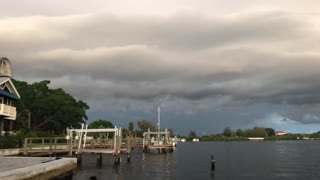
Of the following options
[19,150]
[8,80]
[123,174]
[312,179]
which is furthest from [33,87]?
[312,179]

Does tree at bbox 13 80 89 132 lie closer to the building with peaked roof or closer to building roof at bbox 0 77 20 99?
the building with peaked roof

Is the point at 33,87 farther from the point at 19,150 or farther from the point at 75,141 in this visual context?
the point at 19,150

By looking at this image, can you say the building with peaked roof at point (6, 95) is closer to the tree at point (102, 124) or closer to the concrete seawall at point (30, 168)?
the concrete seawall at point (30, 168)

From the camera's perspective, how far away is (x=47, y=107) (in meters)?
93.2

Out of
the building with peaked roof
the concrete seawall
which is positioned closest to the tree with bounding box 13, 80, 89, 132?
the building with peaked roof

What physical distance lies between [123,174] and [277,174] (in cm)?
1880

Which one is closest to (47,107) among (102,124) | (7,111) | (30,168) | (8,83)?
(8,83)

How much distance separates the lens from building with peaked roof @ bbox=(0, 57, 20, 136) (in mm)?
56309

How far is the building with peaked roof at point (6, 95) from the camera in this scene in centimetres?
5631

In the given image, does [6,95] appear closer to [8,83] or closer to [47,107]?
[8,83]

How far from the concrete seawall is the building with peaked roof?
20.1 metres

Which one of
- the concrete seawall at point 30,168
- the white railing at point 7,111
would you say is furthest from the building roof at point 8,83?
the concrete seawall at point 30,168

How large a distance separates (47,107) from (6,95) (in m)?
37.4

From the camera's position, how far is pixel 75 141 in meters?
62.4
